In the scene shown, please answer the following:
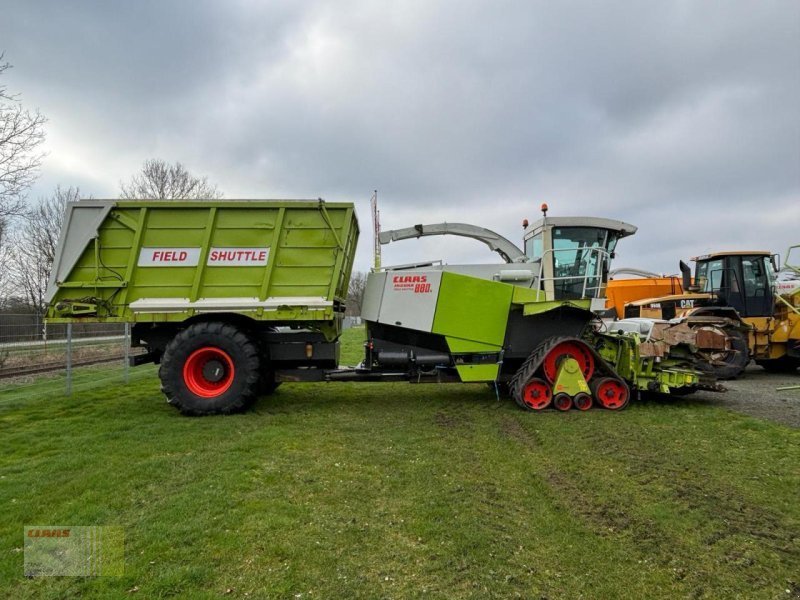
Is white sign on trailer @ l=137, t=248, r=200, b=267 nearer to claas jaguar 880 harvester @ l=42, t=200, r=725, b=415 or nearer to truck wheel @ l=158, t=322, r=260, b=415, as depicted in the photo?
claas jaguar 880 harvester @ l=42, t=200, r=725, b=415

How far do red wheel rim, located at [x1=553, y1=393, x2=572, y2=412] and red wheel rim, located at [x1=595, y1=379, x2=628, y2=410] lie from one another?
1.53 ft

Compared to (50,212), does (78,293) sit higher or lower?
lower

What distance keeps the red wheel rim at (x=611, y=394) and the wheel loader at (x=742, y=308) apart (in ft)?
14.9

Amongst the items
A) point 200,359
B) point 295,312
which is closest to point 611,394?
point 295,312

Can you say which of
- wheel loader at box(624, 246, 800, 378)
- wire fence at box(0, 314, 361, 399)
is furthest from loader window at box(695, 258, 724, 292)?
wire fence at box(0, 314, 361, 399)

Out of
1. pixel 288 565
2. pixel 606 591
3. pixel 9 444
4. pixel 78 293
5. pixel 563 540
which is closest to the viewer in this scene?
pixel 606 591

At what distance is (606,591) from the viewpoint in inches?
96.6

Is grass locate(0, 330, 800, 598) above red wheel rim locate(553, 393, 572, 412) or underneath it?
underneath

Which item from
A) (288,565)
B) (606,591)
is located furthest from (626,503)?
(288,565)

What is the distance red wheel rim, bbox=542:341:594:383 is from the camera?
686cm

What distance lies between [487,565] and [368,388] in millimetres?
6351

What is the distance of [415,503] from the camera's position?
352 centimetres

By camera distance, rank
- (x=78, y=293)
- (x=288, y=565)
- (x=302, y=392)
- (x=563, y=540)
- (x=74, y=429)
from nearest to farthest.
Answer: (x=288, y=565) → (x=563, y=540) → (x=74, y=429) → (x=78, y=293) → (x=302, y=392)

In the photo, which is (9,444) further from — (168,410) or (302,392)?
(302,392)
